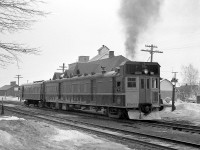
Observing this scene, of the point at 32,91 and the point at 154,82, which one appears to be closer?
the point at 154,82

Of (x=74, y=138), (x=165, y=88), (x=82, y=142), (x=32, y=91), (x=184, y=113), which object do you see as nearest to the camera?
(x=82, y=142)

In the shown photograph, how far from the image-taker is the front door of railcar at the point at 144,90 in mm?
18812

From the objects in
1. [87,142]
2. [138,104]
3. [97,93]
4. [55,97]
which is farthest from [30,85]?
[87,142]

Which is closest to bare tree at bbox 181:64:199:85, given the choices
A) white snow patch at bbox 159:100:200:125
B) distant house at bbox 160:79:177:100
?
distant house at bbox 160:79:177:100

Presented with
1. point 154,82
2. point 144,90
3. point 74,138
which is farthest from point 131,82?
point 74,138

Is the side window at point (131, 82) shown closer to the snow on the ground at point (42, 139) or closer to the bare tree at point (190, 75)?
the snow on the ground at point (42, 139)

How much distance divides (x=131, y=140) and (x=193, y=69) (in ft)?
271

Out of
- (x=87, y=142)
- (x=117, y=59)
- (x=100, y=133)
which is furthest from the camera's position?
(x=117, y=59)

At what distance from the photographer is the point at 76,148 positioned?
9.20m

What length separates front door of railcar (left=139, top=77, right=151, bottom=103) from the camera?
1881 centimetres

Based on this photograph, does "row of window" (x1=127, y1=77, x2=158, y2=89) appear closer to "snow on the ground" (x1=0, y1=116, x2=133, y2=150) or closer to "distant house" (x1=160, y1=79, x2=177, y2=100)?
"snow on the ground" (x1=0, y1=116, x2=133, y2=150)

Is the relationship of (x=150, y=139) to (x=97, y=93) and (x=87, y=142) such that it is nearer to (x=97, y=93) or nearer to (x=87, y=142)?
(x=87, y=142)

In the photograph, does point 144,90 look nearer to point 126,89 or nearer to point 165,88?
point 126,89

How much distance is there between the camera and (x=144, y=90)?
747 inches
